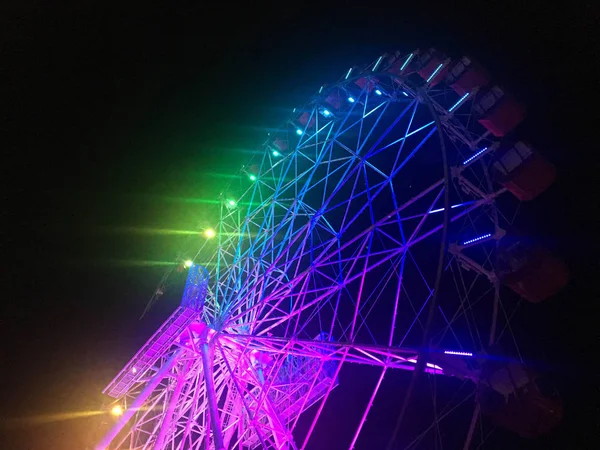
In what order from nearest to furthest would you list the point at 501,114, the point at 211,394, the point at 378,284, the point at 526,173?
the point at 526,173
the point at 501,114
the point at 211,394
the point at 378,284

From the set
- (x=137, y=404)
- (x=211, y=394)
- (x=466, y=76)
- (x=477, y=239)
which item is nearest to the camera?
(x=477, y=239)

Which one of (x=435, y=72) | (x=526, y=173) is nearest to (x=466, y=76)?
(x=435, y=72)

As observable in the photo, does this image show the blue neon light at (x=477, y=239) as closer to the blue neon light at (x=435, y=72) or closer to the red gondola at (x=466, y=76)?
the red gondola at (x=466, y=76)

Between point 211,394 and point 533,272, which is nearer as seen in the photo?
point 533,272

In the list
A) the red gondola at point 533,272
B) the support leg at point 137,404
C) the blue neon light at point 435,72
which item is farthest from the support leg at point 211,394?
the blue neon light at point 435,72

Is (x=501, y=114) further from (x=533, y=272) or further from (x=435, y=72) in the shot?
(x=533, y=272)

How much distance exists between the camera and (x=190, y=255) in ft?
54.7

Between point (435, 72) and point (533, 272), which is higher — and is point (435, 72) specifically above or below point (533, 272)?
above

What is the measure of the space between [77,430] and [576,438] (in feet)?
54.0

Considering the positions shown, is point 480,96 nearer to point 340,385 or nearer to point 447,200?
point 447,200

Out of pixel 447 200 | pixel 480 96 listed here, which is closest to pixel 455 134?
pixel 480 96

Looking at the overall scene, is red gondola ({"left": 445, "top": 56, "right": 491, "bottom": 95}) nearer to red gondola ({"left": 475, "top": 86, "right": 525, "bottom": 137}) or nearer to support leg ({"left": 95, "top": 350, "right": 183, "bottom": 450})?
red gondola ({"left": 475, "top": 86, "right": 525, "bottom": 137})

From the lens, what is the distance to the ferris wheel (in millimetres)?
6348

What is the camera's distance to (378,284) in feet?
30.3
